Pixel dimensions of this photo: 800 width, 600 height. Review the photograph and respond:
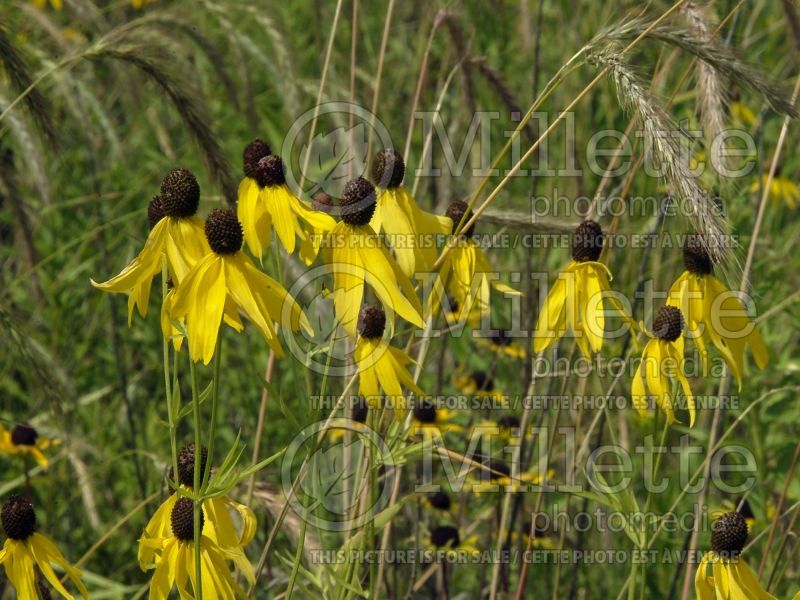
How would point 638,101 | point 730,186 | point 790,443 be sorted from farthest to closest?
point 790,443 → point 730,186 → point 638,101

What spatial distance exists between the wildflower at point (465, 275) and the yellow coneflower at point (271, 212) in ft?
0.99

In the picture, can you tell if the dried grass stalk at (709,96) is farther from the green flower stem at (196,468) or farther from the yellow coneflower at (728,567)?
the green flower stem at (196,468)

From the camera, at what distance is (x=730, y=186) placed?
191cm

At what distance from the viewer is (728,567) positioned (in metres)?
1.79

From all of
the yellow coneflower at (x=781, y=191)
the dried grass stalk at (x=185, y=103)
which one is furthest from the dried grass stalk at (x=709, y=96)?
the yellow coneflower at (x=781, y=191)

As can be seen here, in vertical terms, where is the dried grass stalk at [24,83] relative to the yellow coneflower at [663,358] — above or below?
above

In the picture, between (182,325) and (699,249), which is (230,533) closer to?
(182,325)

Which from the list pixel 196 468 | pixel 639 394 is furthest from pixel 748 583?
pixel 196 468

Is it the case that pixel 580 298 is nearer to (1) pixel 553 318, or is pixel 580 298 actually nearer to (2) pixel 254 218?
(1) pixel 553 318

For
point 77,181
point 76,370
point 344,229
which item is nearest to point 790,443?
point 344,229

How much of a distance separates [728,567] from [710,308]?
1.58ft

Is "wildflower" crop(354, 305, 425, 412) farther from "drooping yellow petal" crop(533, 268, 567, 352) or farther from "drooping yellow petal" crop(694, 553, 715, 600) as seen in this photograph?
"drooping yellow petal" crop(694, 553, 715, 600)

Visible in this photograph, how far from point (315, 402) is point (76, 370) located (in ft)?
6.81

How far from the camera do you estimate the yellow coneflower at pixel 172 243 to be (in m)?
1.59
